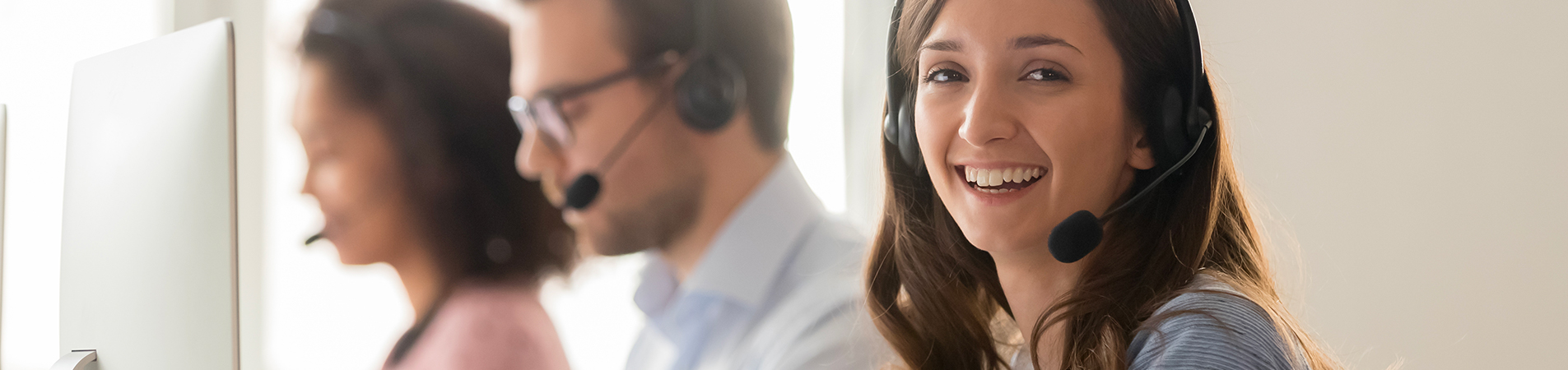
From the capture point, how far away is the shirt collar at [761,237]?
761 millimetres

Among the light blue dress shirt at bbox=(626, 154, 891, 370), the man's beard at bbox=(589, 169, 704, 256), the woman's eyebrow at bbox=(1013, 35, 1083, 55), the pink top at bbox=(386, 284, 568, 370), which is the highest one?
the woman's eyebrow at bbox=(1013, 35, 1083, 55)

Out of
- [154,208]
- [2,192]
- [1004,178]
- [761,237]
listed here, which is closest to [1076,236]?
[1004,178]

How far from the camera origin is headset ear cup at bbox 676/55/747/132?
756 millimetres

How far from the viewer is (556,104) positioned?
79 cm

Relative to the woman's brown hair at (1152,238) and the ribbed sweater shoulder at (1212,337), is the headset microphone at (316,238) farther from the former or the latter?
the ribbed sweater shoulder at (1212,337)

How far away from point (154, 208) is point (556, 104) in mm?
433

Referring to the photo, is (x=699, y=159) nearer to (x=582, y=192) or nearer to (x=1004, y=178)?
(x=582, y=192)

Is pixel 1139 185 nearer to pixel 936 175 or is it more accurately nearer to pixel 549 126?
pixel 936 175

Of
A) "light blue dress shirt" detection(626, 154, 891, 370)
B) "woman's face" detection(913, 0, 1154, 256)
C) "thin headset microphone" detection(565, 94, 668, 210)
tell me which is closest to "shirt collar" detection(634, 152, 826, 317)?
"light blue dress shirt" detection(626, 154, 891, 370)

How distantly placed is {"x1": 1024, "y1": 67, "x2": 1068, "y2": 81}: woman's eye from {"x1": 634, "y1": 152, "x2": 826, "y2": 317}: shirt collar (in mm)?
309

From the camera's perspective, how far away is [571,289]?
842 millimetres

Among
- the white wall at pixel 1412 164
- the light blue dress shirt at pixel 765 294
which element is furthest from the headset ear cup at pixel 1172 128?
the white wall at pixel 1412 164

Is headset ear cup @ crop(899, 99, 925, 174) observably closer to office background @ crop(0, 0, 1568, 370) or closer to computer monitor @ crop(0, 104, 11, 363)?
office background @ crop(0, 0, 1568, 370)

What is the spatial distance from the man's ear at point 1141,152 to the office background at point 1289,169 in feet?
0.90
